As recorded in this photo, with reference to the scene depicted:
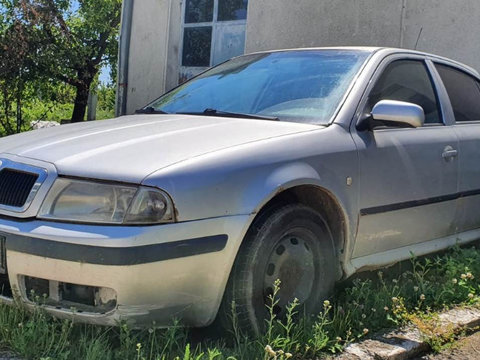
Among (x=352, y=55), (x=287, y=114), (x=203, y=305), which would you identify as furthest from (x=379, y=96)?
(x=203, y=305)

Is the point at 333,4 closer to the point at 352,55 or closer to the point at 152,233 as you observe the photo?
the point at 352,55

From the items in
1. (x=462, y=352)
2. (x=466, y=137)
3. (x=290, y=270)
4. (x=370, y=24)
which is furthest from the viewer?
(x=370, y=24)

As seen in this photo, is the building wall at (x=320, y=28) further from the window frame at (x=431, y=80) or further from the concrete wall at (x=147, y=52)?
the window frame at (x=431, y=80)

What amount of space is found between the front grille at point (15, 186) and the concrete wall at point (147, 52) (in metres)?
8.88

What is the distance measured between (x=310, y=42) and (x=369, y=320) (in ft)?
21.1

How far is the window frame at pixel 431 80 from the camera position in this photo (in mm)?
3363

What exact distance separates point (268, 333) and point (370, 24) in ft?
21.2

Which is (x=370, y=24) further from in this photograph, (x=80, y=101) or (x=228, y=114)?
(x=80, y=101)

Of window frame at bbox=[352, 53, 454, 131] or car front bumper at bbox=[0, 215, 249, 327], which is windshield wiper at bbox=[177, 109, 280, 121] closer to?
window frame at bbox=[352, 53, 454, 131]

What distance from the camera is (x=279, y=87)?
3.59 m

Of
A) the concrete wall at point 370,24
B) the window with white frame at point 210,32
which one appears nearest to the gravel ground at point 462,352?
the concrete wall at point 370,24

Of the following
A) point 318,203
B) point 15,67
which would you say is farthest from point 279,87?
point 15,67

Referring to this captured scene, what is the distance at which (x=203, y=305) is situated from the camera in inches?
101

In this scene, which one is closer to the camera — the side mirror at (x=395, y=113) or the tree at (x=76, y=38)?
the side mirror at (x=395, y=113)
